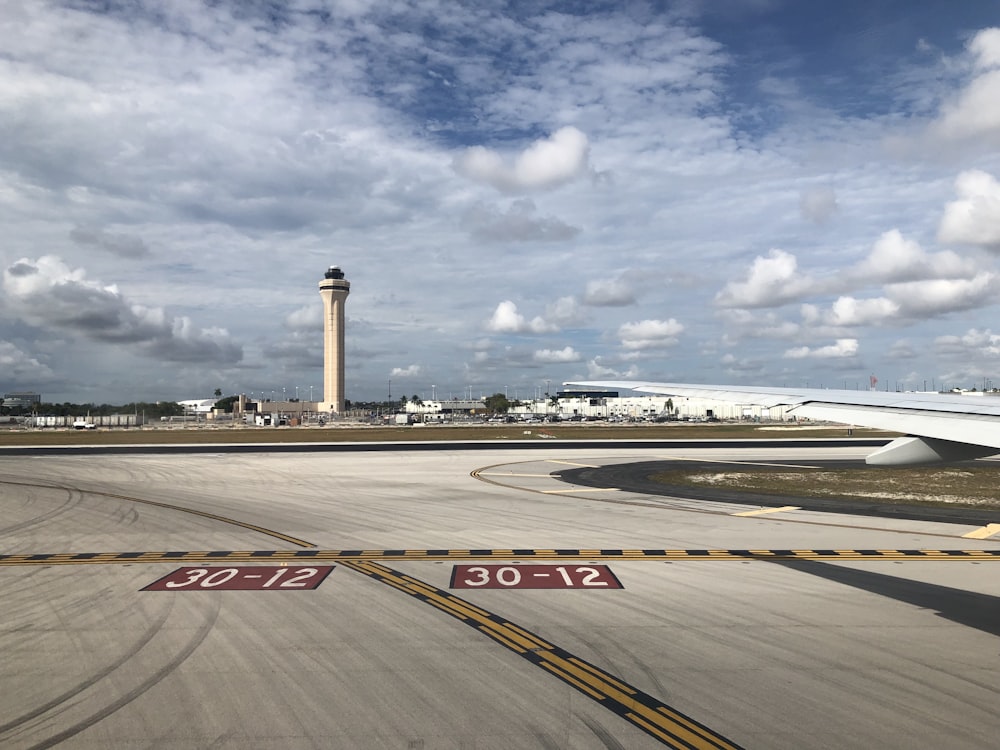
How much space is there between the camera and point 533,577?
55.5 feet

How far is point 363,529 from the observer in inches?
930

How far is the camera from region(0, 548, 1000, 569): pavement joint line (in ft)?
62.4

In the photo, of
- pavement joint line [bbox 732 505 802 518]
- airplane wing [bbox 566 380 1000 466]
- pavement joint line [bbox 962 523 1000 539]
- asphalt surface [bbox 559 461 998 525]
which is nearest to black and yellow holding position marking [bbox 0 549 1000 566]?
pavement joint line [bbox 962 523 1000 539]

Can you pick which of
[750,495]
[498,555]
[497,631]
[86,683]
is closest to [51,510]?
[498,555]

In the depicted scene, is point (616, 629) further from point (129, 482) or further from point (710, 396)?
point (129, 482)

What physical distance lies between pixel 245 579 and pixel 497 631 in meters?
7.42

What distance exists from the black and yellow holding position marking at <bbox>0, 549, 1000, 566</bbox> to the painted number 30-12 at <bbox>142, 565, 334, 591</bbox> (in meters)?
1.14

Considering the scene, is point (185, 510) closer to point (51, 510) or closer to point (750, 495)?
point (51, 510)

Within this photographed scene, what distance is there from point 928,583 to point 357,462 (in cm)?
3963

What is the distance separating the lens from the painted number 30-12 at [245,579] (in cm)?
1614

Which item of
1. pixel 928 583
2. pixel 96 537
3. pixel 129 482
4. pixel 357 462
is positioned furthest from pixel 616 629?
pixel 357 462

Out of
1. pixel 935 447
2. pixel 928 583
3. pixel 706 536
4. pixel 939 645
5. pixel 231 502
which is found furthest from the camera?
pixel 231 502

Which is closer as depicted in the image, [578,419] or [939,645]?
[939,645]

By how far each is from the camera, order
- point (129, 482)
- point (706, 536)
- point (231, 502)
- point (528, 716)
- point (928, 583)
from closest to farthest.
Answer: point (528, 716) < point (928, 583) < point (706, 536) < point (231, 502) < point (129, 482)
